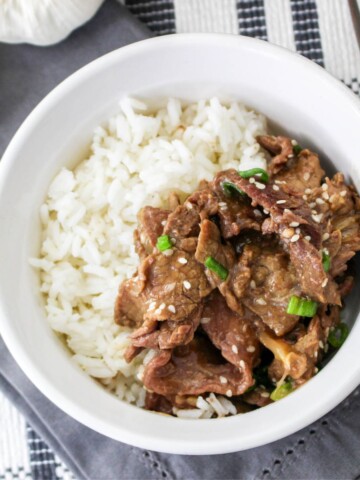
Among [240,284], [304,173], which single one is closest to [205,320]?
[240,284]

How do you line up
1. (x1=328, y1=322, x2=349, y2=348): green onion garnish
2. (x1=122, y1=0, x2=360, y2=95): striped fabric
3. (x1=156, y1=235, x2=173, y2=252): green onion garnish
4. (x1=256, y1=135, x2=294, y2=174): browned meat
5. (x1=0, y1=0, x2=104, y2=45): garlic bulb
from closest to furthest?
(x1=156, y1=235, x2=173, y2=252): green onion garnish
(x1=328, y1=322, x2=349, y2=348): green onion garnish
(x1=256, y1=135, x2=294, y2=174): browned meat
(x1=0, y1=0, x2=104, y2=45): garlic bulb
(x1=122, y1=0, x2=360, y2=95): striped fabric

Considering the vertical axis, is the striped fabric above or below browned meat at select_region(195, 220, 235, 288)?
above

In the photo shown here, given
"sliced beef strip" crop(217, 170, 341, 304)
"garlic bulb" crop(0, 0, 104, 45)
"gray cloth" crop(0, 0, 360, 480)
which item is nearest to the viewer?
"sliced beef strip" crop(217, 170, 341, 304)

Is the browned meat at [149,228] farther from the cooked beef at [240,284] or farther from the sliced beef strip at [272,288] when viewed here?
the sliced beef strip at [272,288]

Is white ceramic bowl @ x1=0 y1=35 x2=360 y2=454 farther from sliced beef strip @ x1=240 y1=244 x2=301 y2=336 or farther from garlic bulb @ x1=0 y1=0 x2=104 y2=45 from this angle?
garlic bulb @ x1=0 y1=0 x2=104 y2=45

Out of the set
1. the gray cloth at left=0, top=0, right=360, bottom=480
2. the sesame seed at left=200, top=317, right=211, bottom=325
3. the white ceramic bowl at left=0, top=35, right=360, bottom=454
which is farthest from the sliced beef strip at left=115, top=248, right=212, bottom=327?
the gray cloth at left=0, top=0, right=360, bottom=480

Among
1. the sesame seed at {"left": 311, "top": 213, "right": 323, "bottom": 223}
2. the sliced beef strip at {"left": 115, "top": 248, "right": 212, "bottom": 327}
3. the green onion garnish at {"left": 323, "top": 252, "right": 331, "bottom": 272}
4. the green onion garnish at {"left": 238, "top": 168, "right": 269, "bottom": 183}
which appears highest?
the sesame seed at {"left": 311, "top": 213, "right": 323, "bottom": 223}

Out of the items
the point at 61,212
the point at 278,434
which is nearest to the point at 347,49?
the point at 61,212
